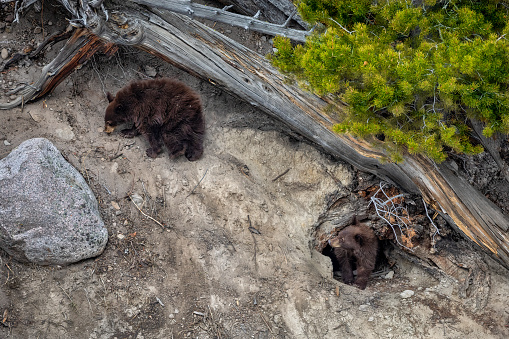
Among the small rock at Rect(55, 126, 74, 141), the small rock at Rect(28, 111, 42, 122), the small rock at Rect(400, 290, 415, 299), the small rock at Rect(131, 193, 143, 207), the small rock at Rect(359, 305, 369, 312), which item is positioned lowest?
the small rock at Rect(359, 305, 369, 312)

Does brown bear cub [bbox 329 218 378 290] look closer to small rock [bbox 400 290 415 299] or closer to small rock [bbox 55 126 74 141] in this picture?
small rock [bbox 400 290 415 299]

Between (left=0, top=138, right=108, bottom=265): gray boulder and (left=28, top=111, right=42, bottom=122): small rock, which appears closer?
A: (left=0, top=138, right=108, bottom=265): gray boulder

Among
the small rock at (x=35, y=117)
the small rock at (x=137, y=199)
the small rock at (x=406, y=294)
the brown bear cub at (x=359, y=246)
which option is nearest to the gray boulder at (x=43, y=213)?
the small rock at (x=137, y=199)

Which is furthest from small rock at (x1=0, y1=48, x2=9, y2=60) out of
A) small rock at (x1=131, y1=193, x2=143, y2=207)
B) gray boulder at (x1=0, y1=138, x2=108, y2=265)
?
small rock at (x1=131, y1=193, x2=143, y2=207)

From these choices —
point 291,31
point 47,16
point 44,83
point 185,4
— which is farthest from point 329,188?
point 47,16

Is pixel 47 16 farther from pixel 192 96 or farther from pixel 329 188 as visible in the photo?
pixel 329 188

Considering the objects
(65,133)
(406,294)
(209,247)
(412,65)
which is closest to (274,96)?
(412,65)

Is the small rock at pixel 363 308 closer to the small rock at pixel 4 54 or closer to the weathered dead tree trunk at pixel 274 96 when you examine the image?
the weathered dead tree trunk at pixel 274 96

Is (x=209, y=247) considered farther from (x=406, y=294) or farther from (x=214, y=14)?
(x=214, y=14)
